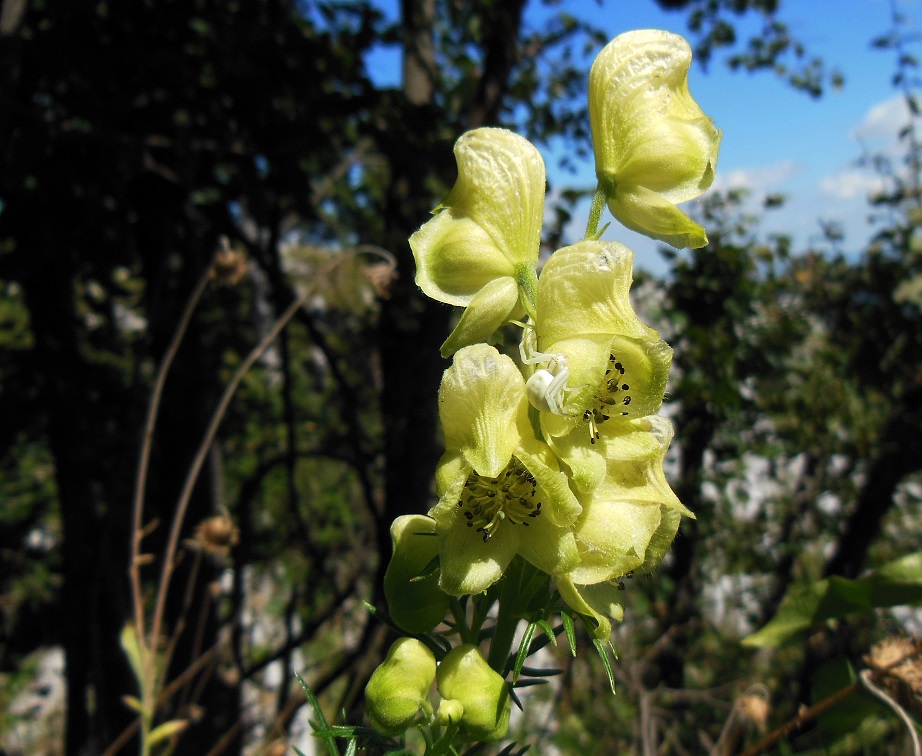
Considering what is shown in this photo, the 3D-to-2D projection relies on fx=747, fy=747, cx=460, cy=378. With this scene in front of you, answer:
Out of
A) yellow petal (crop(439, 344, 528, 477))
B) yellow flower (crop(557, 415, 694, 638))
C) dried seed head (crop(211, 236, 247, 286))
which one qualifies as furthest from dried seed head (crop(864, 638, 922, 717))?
dried seed head (crop(211, 236, 247, 286))

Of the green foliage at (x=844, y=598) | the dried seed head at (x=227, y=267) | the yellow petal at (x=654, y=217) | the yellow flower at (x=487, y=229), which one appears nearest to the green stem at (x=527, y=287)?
the yellow flower at (x=487, y=229)

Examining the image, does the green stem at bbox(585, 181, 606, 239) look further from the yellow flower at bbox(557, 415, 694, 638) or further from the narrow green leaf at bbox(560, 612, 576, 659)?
the narrow green leaf at bbox(560, 612, 576, 659)

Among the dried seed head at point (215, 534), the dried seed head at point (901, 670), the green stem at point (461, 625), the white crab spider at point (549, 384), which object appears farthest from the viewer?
the dried seed head at point (215, 534)

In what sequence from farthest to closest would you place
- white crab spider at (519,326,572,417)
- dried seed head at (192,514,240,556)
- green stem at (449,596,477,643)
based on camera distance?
dried seed head at (192,514,240,556)
green stem at (449,596,477,643)
white crab spider at (519,326,572,417)

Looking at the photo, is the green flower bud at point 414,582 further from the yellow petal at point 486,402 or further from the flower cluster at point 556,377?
the yellow petal at point 486,402

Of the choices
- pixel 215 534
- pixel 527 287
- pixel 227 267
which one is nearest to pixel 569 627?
pixel 527 287

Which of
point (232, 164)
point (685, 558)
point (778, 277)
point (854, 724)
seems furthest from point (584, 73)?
point (854, 724)

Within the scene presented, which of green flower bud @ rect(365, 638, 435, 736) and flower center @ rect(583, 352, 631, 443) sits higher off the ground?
flower center @ rect(583, 352, 631, 443)

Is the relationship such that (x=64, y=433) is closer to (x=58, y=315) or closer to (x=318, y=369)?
(x=58, y=315)

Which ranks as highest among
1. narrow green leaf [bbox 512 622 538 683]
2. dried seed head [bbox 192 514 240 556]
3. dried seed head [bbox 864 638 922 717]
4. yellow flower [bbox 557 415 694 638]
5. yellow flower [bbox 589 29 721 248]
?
yellow flower [bbox 589 29 721 248]

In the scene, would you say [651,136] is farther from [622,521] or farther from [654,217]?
[622,521]
